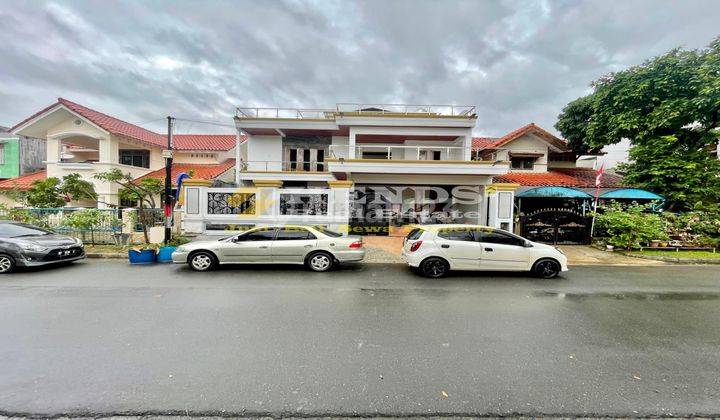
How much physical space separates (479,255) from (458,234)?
704 mm

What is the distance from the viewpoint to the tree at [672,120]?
40.6 feet

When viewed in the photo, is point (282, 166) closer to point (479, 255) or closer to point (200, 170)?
point (200, 170)

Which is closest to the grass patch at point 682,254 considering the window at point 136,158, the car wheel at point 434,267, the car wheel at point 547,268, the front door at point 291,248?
the car wheel at point 547,268

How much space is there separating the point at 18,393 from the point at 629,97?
67.4ft

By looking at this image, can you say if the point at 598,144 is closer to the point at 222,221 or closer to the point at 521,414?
the point at 521,414

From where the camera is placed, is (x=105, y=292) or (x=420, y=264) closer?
(x=105, y=292)

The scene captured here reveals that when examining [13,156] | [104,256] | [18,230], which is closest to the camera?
[18,230]

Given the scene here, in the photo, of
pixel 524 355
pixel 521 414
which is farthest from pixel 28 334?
pixel 524 355

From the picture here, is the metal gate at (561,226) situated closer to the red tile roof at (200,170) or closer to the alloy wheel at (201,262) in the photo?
the alloy wheel at (201,262)

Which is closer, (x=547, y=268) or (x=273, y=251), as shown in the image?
(x=547, y=268)

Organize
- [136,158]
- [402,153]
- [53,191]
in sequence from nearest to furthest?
1. [53,191]
2. [402,153]
3. [136,158]

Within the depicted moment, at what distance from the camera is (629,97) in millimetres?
13586

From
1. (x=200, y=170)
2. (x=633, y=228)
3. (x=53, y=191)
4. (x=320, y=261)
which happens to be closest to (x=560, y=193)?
(x=633, y=228)

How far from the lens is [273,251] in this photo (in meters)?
7.49
